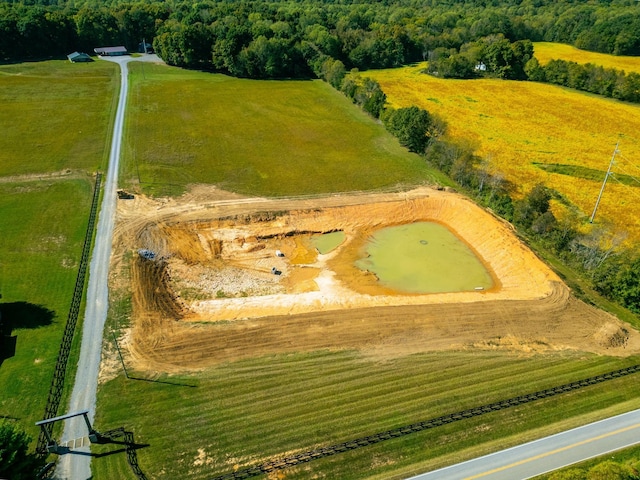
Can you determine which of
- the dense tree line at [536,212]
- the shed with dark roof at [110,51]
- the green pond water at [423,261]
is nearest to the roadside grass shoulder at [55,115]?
the shed with dark roof at [110,51]

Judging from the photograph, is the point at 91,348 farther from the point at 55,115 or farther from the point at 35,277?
the point at 55,115

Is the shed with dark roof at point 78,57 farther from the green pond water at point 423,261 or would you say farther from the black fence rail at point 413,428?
the black fence rail at point 413,428

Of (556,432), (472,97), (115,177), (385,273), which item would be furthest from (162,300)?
(472,97)

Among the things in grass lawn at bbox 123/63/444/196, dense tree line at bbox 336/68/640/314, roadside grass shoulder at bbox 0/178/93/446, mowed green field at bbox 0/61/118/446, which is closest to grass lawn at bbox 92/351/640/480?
roadside grass shoulder at bbox 0/178/93/446

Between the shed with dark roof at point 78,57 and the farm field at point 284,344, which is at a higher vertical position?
the shed with dark roof at point 78,57

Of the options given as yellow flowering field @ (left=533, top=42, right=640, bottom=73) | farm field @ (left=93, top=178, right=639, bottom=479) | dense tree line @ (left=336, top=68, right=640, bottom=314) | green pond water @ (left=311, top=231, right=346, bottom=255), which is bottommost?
farm field @ (left=93, top=178, right=639, bottom=479)

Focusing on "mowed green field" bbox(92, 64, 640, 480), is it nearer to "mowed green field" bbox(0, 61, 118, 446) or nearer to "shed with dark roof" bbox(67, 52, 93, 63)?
"mowed green field" bbox(0, 61, 118, 446)

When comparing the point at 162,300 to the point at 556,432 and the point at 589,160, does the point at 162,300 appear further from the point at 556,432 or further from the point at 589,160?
the point at 589,160
